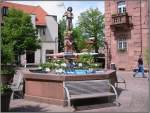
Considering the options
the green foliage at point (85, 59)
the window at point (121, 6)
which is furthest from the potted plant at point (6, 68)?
the window at point (121, 6)

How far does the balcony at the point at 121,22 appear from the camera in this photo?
34406 mm

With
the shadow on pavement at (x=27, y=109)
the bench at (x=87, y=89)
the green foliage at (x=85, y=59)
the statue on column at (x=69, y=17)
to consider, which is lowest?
the shadow on pavement at (x=27, y=109)

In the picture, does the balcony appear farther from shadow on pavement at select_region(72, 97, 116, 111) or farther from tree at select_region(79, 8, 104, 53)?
tree at select_region(79, 8, 104, 53)

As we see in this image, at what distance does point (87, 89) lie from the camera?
11.3 m

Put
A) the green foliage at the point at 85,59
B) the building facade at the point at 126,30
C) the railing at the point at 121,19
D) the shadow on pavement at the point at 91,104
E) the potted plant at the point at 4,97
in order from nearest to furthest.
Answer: the potted plant at the point at 4,97, the shadow on pavement at the point at 91,104, the green foliage at the point at 85,59, the building facade at the point at 126,30, the railing at the point at 121,19

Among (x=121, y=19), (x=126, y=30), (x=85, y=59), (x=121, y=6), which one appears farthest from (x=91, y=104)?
(x=121, y=6)

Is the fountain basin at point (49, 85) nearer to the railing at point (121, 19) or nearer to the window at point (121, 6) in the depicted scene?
the railing at point (121, 19)

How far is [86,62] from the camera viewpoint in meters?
14.2

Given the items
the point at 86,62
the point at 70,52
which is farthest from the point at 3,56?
the point at 70,52

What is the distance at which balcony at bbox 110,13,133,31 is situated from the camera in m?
34.4

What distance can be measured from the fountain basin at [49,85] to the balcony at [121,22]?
2283cm

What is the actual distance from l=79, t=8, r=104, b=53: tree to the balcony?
84.4ft

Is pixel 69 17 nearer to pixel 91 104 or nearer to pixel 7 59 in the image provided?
pixel 91 104

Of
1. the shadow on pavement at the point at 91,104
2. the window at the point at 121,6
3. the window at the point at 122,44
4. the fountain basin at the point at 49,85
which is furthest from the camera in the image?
the window at the point at 121,6
